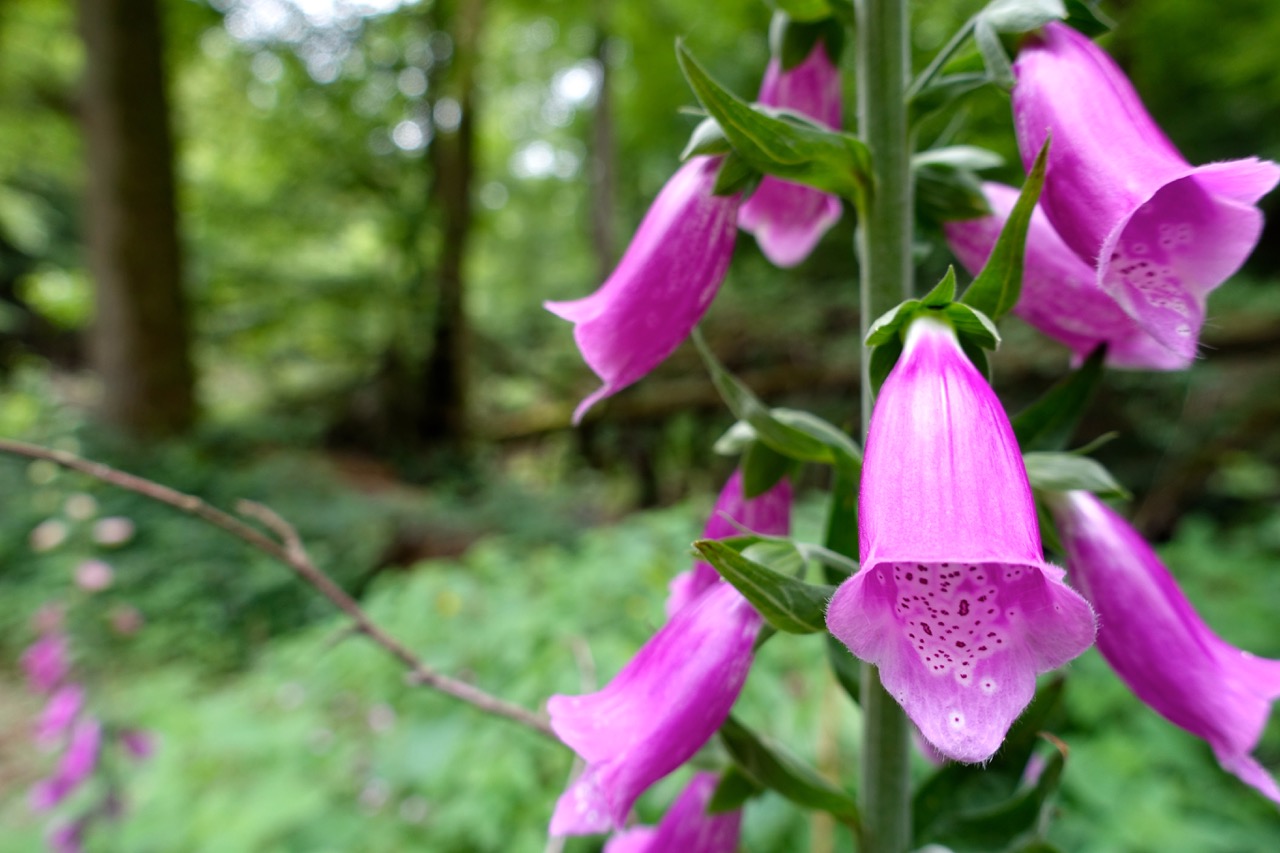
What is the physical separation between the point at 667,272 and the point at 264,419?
7994 millimetres

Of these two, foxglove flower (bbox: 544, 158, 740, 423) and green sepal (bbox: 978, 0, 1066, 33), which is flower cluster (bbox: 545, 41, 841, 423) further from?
green sepal (bbox: 978, 0, 1066, 33)

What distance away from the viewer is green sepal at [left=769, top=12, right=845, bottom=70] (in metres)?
0.68

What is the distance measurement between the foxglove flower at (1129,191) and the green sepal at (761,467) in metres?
0.27

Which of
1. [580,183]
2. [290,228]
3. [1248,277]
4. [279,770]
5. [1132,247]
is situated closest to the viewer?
[1132,247]

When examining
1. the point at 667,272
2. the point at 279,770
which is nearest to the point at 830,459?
the point at 667,272

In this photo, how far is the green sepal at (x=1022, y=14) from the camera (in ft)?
1.73

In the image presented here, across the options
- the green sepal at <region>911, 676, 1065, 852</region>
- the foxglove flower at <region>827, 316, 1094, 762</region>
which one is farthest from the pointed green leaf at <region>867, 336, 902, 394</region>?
the green sepal at <region>911, 676, 1065, 852</region>

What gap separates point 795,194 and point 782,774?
1.66ft

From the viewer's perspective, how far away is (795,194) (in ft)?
2.53

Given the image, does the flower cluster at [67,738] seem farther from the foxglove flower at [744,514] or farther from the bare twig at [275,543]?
the foxglove flower at [744,514]

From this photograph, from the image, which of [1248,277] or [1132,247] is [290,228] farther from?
[1132,247]

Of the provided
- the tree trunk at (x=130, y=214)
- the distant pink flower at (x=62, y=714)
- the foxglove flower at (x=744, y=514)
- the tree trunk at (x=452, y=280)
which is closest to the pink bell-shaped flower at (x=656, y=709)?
the foxglove flower at (x=744, y=514)

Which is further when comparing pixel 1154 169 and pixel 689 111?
pixel 689 111

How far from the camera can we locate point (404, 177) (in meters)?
8.17
